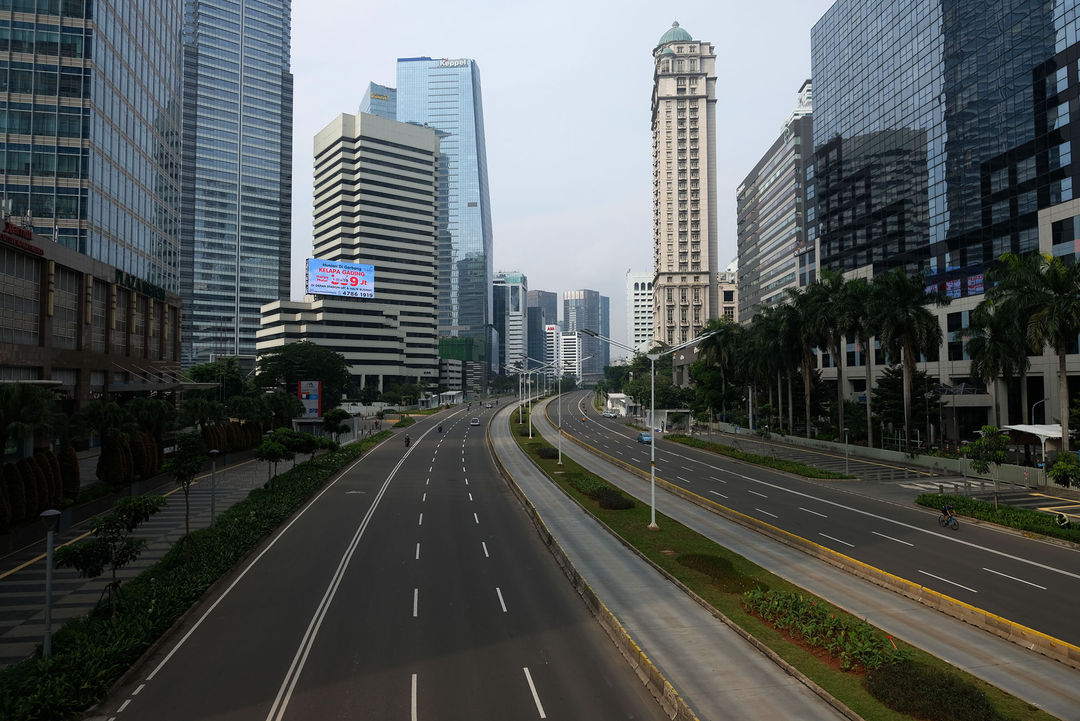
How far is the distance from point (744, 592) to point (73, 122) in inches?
2730

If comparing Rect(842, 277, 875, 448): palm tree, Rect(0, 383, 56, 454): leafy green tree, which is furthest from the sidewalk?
Rect(842, 277, 875, 448): palm tree

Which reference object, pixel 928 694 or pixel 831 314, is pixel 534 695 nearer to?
pixel 928 694

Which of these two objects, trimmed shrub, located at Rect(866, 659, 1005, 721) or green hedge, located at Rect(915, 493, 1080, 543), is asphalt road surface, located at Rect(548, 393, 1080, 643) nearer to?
green hedge, located at Rect(915, 493, 1080, 543)

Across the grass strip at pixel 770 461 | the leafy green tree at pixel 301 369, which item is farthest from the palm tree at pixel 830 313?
the leafy green tree at pixel 301 369

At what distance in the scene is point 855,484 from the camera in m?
49.2

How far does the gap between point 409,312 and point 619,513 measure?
171m

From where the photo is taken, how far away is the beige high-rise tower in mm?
173375

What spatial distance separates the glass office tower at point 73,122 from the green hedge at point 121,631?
40.1 meters

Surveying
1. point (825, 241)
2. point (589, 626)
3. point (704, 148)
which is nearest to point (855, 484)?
point (589, 626)

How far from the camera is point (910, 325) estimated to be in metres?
57.7

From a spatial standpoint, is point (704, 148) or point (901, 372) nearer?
point (901, 372)

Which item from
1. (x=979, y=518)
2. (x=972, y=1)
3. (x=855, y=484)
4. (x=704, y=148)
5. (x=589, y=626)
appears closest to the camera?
(x=589, y=626)

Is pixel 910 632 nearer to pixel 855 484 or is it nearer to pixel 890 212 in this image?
pixel 855 484

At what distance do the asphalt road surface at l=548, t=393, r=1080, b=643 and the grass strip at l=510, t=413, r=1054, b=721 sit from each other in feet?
18.8
